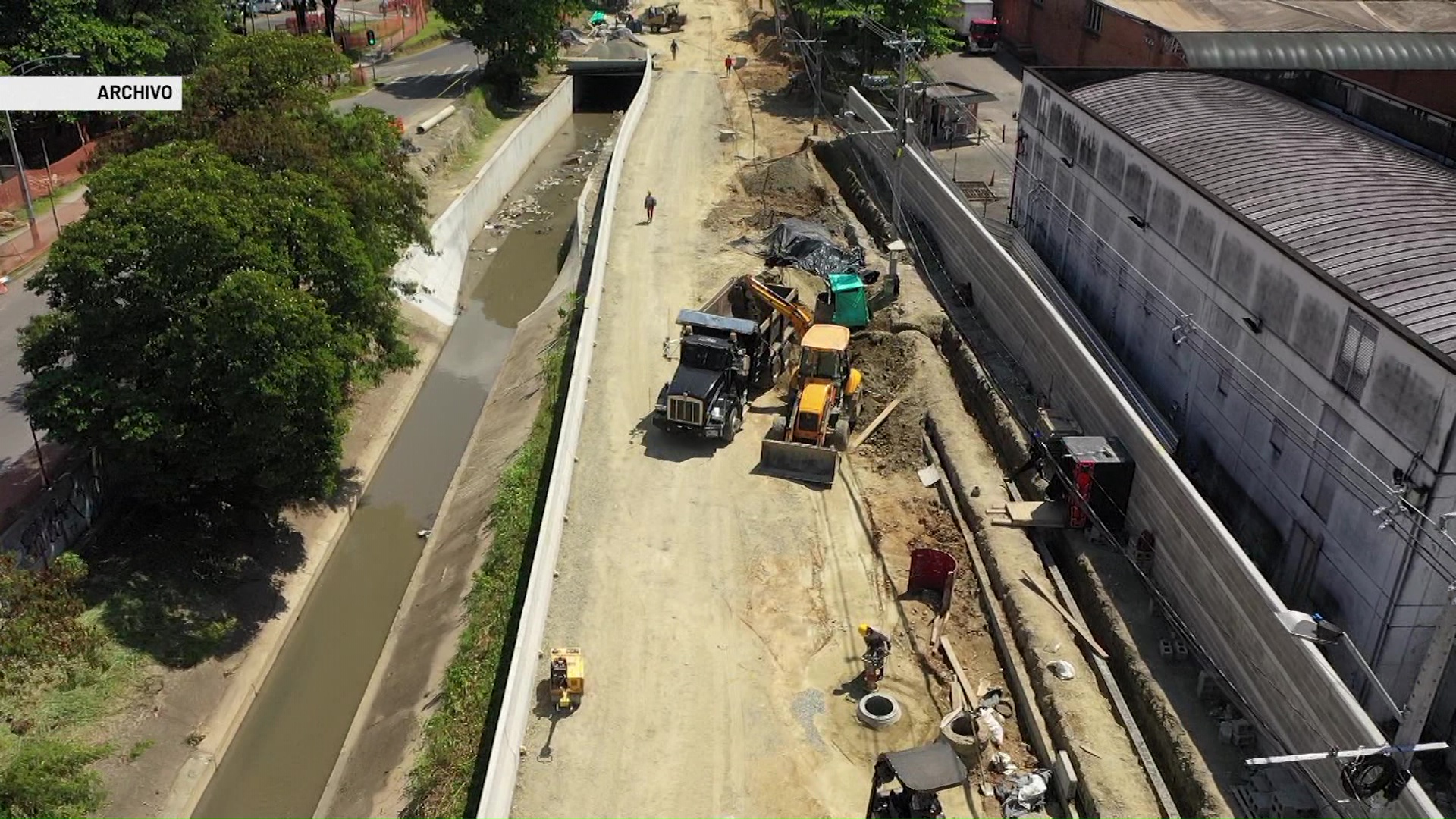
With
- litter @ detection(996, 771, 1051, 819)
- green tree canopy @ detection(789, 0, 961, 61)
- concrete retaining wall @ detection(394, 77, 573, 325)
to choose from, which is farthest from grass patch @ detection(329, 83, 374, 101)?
litter @ detection(996, 771, 1051, 819)

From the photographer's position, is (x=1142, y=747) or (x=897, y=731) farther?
(x=897, y=731)

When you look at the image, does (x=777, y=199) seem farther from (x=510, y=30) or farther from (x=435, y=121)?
(x=510, y=30)

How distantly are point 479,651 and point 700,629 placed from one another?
15.7 ft

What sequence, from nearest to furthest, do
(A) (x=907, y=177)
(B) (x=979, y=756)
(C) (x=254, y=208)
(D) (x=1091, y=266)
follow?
1. (B) (x=979, y=756)
2. (C) (x=254, y=208)
3. (D) (x=1091, y=266)
4. (A) (x=907, y=177)

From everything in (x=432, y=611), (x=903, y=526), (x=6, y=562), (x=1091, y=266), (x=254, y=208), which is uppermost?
(x=254, y=208)

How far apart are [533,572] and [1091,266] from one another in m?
20.0

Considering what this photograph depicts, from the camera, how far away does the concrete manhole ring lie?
21.4 m

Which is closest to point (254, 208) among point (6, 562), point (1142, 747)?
point (6, 562)

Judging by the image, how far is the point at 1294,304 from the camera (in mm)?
22531

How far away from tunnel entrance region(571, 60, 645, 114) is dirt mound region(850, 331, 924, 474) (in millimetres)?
48302

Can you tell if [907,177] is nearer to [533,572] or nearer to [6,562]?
[533,572]

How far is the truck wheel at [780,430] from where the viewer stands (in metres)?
30.4

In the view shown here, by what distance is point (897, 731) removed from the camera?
21.4m

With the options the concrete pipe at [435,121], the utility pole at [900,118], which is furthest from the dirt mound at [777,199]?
the concrete pipe at [435,121]
